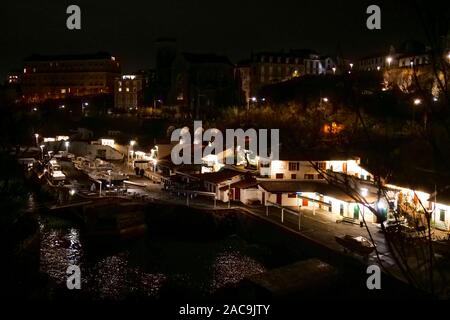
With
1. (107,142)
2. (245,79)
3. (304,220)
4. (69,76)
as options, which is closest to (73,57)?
(69,76)

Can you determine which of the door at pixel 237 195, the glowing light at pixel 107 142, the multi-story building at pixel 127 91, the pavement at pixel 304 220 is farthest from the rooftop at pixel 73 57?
the door at pixel 237 195

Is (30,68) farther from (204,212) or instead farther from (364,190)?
(364,190)

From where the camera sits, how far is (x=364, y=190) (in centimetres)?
1402

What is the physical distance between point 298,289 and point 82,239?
8.64m

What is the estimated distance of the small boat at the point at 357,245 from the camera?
420 inches

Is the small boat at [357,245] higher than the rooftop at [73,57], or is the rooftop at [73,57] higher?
the rooftop at [73,57]

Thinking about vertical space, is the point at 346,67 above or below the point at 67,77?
below

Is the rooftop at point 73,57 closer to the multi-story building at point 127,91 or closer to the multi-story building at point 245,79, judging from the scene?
the multi-story building at point 127,91

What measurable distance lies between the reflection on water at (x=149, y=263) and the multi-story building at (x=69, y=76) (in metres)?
35.6

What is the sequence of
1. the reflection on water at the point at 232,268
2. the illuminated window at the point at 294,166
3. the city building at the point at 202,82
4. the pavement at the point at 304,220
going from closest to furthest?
the pavement at the point at 304,220 → the reflection on water at the point at 232,268 → the illuminated window at the point at 294,166 → the city building at the point at 202,82

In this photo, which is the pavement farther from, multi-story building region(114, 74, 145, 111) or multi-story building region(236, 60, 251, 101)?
multi-story building region(114, 74, 145, 111)
